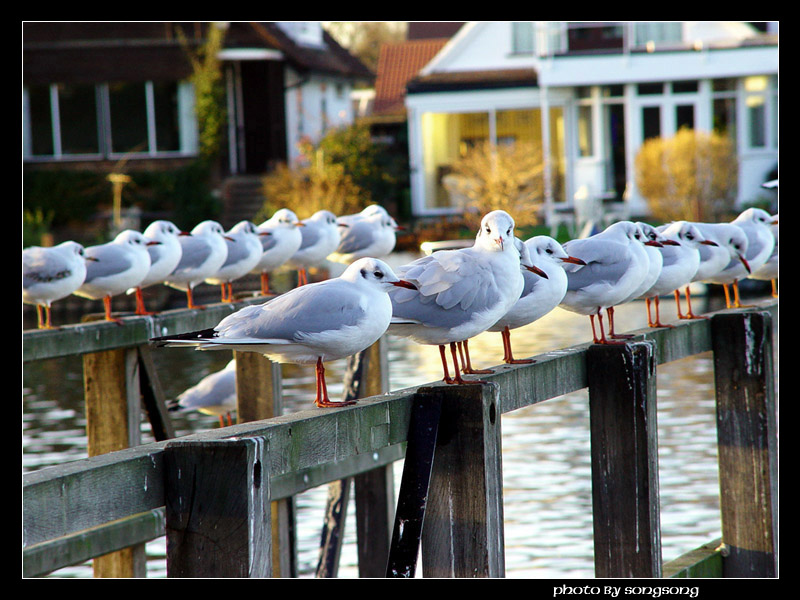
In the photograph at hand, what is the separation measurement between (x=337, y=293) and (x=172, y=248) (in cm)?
459

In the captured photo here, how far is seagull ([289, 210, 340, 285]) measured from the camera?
31.3 feet

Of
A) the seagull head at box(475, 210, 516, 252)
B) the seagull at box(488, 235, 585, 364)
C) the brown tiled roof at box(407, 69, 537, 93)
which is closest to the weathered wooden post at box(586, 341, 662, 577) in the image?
the seagull at box(488, 235, 585, 364)

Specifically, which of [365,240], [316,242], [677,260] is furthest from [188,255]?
[677,260]

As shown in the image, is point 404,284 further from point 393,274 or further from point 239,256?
point 239,256

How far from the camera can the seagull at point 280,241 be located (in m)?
9.47

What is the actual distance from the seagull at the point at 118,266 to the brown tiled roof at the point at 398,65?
31.8 metres

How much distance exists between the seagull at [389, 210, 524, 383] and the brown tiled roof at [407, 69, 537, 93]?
92.4ft

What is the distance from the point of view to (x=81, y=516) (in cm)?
333

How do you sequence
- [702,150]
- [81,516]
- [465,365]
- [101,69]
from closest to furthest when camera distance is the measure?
[81,516] → [465,365] → [702,150] → [101,69]

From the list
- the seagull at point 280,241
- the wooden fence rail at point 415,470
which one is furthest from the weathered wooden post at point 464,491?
the seagull at point 280,241

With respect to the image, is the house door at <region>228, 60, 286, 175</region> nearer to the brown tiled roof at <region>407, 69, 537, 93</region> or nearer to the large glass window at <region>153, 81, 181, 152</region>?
the large glass window at <region>153, 81, 181, 152</region>

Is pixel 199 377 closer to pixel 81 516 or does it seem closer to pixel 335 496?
pixel 335 496

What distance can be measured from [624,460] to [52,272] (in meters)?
4.61
